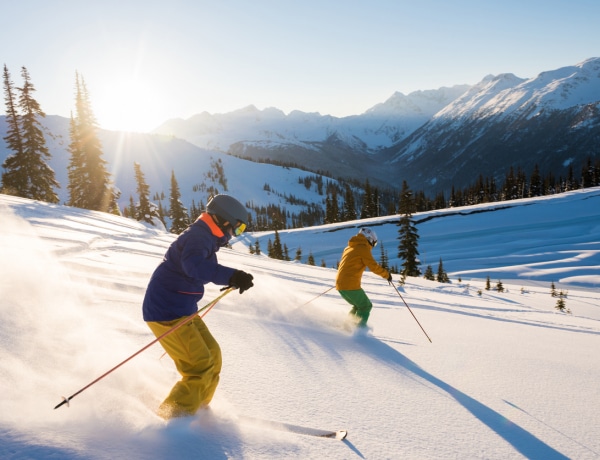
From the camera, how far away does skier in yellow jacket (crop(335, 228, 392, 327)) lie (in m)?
5.96

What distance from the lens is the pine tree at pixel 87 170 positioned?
3519 cm

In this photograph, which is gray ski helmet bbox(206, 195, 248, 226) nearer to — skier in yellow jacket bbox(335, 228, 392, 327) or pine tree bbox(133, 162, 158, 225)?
skier in yellow jacket bbox(335, 228, 392, 327)

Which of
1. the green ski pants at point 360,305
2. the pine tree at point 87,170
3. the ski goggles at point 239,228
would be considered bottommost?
the green ski pants at point 360,305

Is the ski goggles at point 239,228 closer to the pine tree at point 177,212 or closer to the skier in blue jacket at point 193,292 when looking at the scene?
the skier in blue jacket at point 193,292

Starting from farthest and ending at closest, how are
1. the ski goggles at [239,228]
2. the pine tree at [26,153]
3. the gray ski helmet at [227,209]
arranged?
the pine tree at [26,153], the ski goggles at [239,228], the gray ski helmet at [227,209]

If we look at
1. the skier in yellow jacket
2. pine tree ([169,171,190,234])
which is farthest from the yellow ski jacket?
pine tree ([169,171,190,234])

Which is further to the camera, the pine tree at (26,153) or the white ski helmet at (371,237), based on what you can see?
the pine tree at (26,153)

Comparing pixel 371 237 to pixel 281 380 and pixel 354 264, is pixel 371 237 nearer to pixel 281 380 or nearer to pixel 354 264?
pixel 354 264

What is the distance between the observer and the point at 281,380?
144 inches

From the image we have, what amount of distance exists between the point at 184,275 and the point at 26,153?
121 feet

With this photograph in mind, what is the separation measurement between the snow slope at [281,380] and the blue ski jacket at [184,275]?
82 cm

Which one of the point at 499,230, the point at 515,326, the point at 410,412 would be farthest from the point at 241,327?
the point at 499,230

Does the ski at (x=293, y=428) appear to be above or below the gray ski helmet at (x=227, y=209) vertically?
below

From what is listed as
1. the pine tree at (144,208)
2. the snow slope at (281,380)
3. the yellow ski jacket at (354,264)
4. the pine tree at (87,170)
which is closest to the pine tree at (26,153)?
the pine tree at (87,170)
